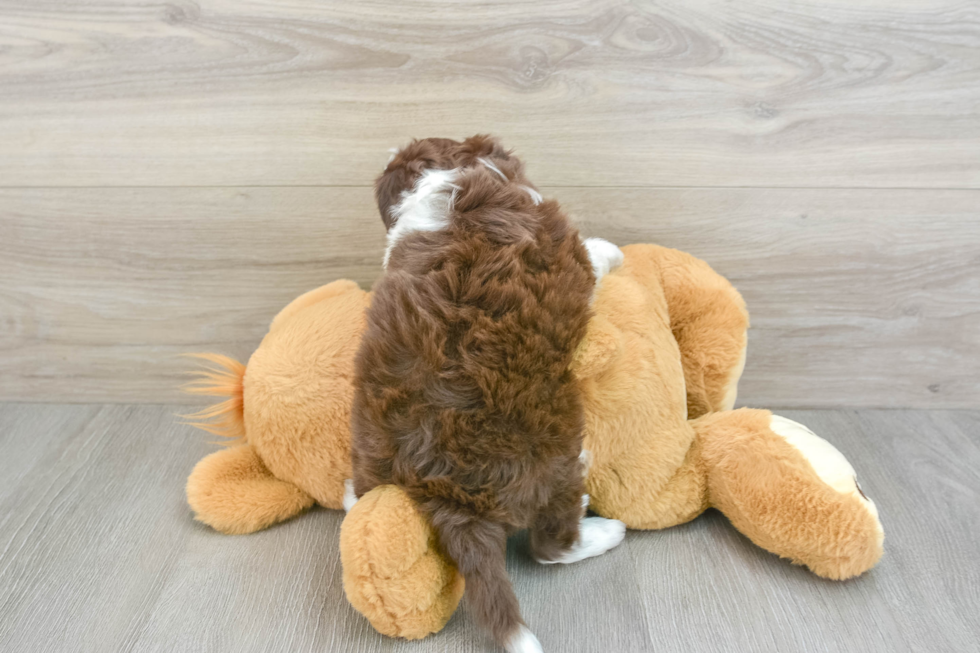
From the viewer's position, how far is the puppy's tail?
2.00 feet

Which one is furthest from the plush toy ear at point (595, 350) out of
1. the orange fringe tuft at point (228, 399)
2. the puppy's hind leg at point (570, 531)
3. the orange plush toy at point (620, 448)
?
the orange fringe tuft at point (228, 399)

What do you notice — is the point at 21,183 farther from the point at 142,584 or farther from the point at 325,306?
the point at 142,584

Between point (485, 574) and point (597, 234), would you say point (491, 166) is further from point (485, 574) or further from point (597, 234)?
point (485, 574)

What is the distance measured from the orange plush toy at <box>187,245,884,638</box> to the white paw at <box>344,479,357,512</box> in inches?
0.7

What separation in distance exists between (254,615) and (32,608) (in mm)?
260

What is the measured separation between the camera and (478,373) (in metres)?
0.60

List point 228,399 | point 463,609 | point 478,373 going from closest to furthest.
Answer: point 478,373 < point 463,609 < point 228,399

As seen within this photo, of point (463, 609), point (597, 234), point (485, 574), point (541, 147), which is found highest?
point (541, 147)

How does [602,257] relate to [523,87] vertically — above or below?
below

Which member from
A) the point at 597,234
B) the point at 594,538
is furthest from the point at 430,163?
the point at 594,538

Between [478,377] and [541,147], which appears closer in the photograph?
[478,377]

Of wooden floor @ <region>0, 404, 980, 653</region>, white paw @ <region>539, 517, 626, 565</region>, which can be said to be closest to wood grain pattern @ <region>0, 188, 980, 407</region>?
wooden floor @ <region>0, 404, 980, 653</region>

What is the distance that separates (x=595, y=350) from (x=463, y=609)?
0.32m

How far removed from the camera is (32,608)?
0.73m
